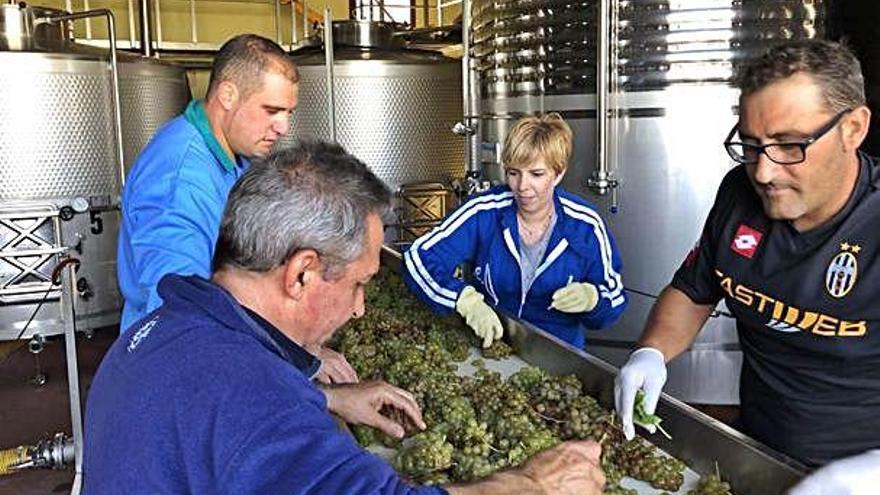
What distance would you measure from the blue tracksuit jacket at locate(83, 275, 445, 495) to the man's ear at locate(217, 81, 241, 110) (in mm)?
1484

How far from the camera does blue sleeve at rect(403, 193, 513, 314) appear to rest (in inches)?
123

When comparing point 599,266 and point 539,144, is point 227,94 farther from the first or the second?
point 599,266

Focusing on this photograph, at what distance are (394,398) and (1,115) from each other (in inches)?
210

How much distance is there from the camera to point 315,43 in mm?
8508

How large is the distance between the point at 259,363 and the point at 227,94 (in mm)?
1674

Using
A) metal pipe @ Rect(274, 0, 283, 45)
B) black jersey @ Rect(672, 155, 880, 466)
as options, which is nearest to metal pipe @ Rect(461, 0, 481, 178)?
black jersey @ Rect(672, 155, 880, 466)

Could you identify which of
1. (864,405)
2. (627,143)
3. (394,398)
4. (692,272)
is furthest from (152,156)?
(627,143)

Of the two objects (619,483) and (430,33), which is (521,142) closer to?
(619,483)

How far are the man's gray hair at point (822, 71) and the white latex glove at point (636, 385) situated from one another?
773 millimetres

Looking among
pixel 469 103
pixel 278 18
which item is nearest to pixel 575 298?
pixel 469 103

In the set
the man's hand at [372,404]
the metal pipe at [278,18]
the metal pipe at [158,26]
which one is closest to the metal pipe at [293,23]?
the metal pipe at [278,18]

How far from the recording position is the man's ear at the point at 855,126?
1744 mm

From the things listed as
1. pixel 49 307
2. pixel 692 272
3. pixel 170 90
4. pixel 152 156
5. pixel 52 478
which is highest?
pixel 170 90

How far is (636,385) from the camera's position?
6.77 feet
